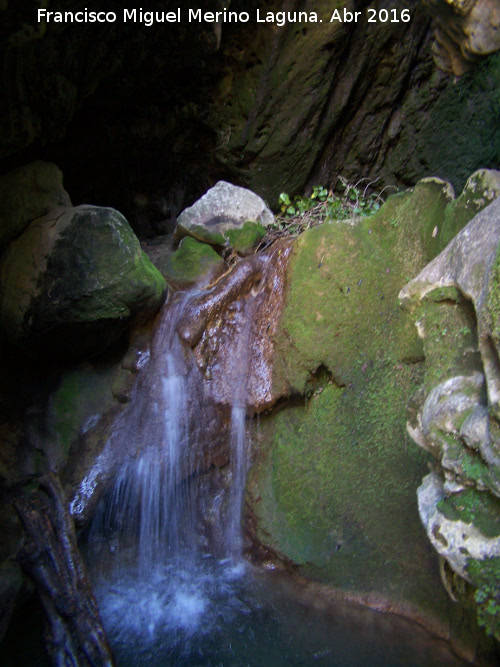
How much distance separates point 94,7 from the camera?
2.92 meters

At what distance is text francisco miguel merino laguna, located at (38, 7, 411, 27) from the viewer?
2.78 metres

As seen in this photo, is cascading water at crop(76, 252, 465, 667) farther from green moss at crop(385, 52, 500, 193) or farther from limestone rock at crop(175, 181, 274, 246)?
green moss at crop(385, 52, 500, 193)

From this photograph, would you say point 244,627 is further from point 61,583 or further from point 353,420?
point 353,420

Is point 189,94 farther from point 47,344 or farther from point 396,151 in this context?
point 47,344

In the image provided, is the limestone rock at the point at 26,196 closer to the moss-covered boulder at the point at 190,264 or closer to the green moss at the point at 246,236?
the moss-covered boulder at the point at 190,264

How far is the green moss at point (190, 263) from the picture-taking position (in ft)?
14.9

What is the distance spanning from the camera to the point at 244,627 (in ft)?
9.13

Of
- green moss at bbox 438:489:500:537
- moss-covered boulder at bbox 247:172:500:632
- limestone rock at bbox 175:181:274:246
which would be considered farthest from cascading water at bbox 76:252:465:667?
green moss at bbox 438:489:500:537

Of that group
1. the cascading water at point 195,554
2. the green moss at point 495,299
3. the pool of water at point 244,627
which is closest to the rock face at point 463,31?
the cascading water at point 195,554

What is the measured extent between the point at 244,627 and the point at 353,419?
147 cm

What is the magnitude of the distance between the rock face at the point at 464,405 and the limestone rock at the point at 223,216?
273cm

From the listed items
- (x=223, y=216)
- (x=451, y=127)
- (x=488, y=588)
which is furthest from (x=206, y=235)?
(x=488, y=588)

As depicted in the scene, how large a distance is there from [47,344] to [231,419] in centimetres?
155

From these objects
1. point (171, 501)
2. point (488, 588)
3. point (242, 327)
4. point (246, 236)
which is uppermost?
point (246, 236)
